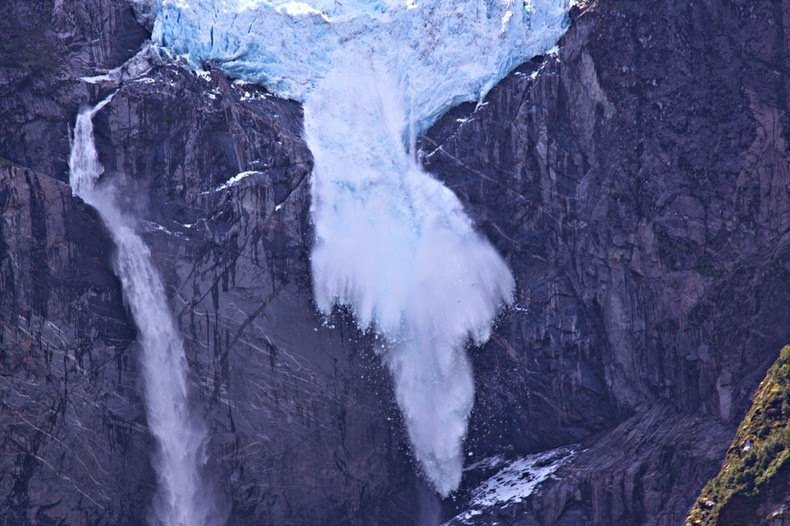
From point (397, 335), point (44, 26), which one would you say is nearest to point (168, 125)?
point (44, 26)

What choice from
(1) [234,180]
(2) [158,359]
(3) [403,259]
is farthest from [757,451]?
(2) [158,359]

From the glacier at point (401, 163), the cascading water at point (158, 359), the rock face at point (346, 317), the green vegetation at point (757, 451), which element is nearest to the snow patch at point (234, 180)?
the rock face at point (346, 317)

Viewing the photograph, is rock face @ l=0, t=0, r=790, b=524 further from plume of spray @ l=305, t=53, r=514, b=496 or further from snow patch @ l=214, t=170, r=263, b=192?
plume of spray @ l=305, t=53, r=514, b=496

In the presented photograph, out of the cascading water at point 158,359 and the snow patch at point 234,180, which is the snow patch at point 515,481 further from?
the snow patch at point 234,180

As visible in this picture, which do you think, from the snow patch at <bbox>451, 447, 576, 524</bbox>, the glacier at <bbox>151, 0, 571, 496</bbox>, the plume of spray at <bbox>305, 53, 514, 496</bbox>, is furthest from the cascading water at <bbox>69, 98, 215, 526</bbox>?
the snow patch at <bbox>451, 447, 576, 524</bbox>

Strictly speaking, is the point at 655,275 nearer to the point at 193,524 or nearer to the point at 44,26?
the point at 193,524
